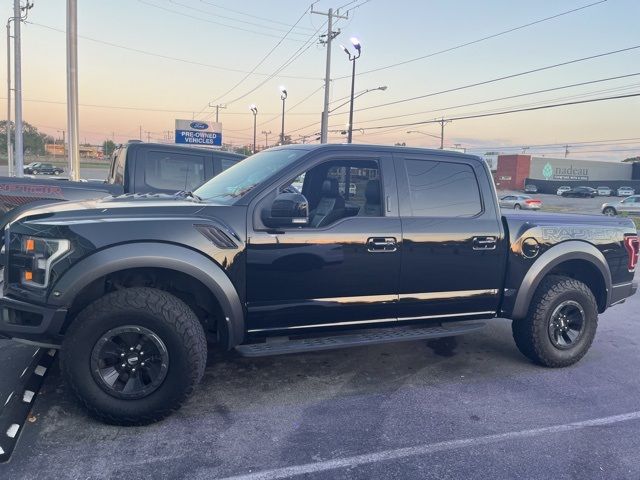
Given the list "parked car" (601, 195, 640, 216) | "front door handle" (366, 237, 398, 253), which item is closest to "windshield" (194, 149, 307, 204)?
"front door handle" (366, 237, 398, 253)

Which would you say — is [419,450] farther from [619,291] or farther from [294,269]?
[619,291]

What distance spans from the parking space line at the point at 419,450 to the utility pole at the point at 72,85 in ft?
38.2

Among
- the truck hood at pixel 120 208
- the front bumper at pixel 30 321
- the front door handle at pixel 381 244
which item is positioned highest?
the truck hood at pixel 120 208

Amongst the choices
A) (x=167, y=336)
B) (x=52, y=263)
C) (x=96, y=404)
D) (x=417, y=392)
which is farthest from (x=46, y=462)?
(x=417, y=392)

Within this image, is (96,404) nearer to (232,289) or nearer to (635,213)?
(232,289)

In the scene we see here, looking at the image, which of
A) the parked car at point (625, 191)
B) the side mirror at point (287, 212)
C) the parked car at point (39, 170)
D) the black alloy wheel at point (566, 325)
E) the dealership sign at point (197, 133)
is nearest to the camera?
the side mirror at point (287, 212)

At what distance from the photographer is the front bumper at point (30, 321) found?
3.19 metres

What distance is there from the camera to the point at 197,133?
108 feet

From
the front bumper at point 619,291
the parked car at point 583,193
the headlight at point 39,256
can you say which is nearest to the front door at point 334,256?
the headlight at point 39,256

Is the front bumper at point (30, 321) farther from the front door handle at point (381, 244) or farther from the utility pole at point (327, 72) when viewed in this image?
the utility pole at point (327, 72)

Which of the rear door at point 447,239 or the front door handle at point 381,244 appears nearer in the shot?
the front door handle at point 381,244

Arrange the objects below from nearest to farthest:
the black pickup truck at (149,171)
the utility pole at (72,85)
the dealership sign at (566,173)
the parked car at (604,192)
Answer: the black pickup truck at (149,171) < the utility pole at (72,85) < the parked car at (604,192) < the dealership sign at (566,173)

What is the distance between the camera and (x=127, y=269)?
132 inches

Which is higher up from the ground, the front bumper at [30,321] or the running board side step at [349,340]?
the front bumper at [30,321]
